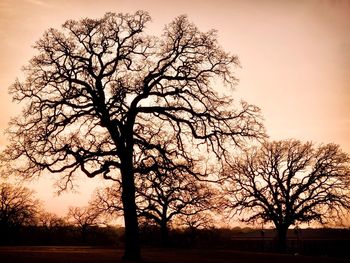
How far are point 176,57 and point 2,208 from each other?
2811 inches

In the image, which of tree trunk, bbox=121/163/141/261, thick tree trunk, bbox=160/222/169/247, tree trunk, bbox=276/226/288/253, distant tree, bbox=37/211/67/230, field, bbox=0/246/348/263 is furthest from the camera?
distant tree, bbox=37/211/67/230

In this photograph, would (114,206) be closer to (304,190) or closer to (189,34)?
(304,190)

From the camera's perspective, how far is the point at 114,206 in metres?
52.6

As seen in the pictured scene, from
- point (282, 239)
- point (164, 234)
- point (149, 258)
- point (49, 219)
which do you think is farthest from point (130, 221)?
point (49, 219)

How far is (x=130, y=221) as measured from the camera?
83.5 ft

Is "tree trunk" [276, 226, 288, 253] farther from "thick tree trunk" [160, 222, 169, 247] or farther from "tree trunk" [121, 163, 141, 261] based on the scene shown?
"tree trunk" [121, 163, 141, 261]

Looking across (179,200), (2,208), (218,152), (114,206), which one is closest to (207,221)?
(179,200)

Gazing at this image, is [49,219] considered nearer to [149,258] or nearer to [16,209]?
[16,209]

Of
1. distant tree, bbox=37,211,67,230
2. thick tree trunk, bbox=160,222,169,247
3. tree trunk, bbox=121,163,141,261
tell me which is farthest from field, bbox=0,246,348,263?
distant tree, bbox=37,211,67,230

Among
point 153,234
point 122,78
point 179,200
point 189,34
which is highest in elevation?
point 189,34

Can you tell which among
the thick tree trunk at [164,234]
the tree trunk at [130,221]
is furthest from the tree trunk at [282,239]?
the tree trunk at [130,221]

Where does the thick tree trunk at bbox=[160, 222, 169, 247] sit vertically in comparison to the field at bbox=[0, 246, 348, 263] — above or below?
above

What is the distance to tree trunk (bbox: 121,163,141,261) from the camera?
2523 cm

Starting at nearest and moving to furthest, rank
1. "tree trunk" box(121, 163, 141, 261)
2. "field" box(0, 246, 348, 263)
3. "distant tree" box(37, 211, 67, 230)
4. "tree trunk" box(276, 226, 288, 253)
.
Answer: "tree trunk" box(121, 163, 141, 261) → "field" box(0, 246, 348, 263) → "tree trunk" box(276, 226, 288, 253) → "distant tree" box(37, 211, 67, 230)
